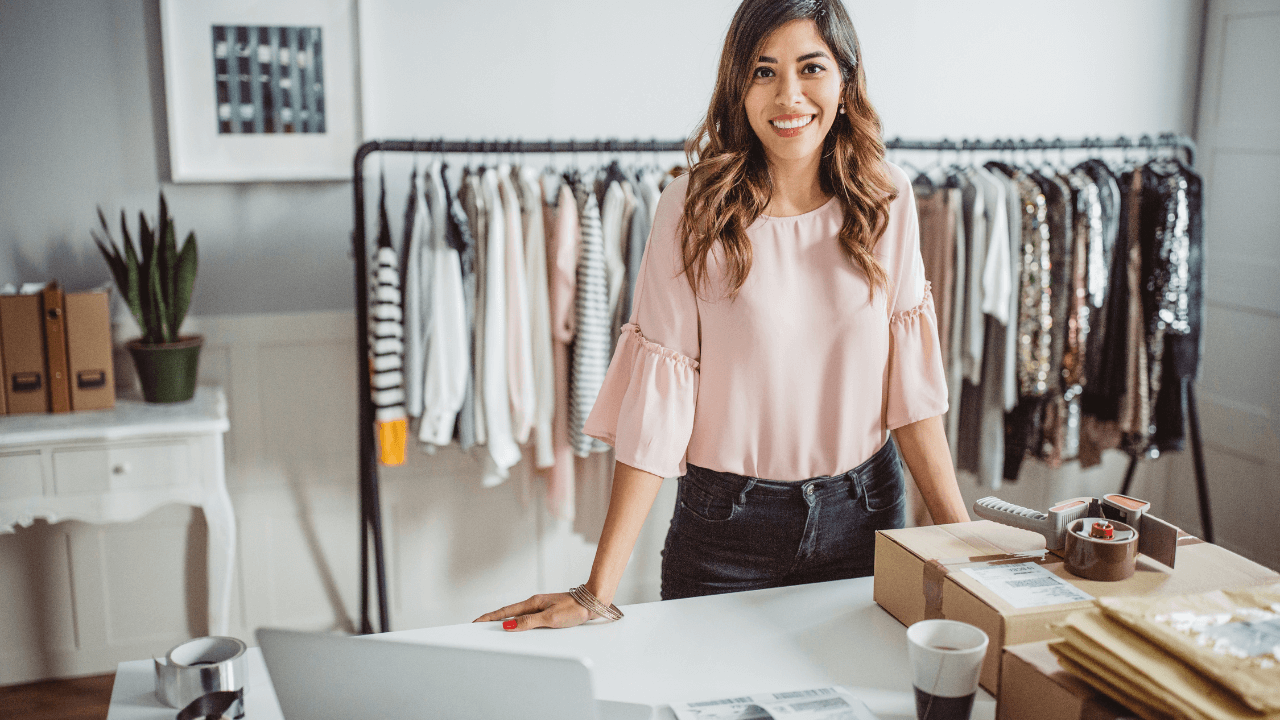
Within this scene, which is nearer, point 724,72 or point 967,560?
point 967,560

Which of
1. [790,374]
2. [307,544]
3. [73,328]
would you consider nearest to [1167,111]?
[790,374]

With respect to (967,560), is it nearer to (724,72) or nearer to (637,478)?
(637,478)

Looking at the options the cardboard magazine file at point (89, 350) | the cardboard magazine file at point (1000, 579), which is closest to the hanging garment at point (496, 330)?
the cardboard magazine file at point (89, 350)

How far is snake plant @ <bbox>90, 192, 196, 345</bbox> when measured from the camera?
2.45 metres

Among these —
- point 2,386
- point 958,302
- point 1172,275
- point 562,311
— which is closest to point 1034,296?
point 958,302

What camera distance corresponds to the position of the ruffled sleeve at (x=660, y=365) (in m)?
1.37

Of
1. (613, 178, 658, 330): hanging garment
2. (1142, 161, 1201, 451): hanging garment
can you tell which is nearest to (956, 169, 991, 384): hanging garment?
(1142, 161, 1201, 451): hanging garment

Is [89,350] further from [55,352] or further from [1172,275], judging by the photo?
[1172,275]

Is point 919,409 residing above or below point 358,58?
below

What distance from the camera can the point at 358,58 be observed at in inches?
106

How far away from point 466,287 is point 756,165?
1.23 meters

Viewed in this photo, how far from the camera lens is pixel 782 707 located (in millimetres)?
1004

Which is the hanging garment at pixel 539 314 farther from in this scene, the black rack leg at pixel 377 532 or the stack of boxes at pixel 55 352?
the stack of boxes at pixel 55 352

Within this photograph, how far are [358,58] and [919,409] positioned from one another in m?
1.96
